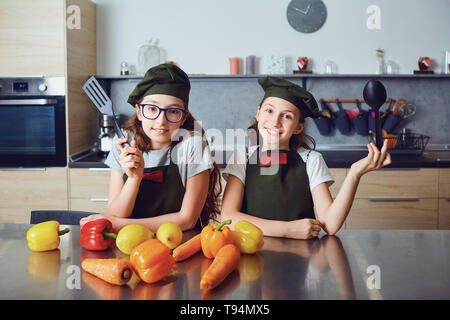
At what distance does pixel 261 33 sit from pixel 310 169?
1.94 meters

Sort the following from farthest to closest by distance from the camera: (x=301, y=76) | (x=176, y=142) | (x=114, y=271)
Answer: (x=301, y=76), (x=176, y=142), (x=114, y=271)

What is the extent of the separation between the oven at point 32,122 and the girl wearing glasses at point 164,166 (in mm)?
1366

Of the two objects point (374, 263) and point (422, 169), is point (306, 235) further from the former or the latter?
point (422, 169)

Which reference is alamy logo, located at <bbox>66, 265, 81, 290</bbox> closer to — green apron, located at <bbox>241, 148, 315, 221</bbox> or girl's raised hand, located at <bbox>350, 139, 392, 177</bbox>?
green apron, located at <bbox>241, 148, 315, 221</bbox>

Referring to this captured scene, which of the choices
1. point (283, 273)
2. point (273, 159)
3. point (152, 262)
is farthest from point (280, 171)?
point (152, 262)

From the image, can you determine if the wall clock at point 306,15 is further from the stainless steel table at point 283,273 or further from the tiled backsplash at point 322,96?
the stainless steel table at point 283,273

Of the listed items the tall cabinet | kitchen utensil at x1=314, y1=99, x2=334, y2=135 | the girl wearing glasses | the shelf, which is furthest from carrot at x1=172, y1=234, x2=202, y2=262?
kitchen utensil at x1=314, y1=99, x2=334, y2=135

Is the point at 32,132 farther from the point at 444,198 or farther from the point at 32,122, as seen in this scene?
the point at 444,198

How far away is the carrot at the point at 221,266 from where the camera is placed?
80 cm

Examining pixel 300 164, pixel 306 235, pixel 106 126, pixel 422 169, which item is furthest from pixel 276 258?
pixel 106 126

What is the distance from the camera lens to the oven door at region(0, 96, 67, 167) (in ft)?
8.75

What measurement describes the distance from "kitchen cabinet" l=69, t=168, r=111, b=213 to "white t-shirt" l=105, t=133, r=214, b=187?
1.23 metres

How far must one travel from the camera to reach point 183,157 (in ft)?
4.64
